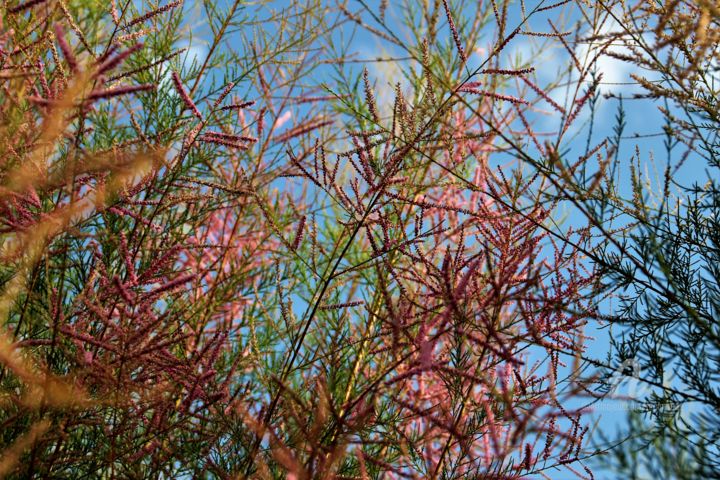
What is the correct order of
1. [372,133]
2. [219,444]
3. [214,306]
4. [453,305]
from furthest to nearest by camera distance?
[214,306] → [219,444] → [372,133] → [453,305]

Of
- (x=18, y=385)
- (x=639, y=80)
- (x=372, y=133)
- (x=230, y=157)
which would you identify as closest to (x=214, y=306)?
(x=230, y=157)

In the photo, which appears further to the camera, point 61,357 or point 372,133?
point 61,357

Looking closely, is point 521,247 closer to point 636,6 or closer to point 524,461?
Answer: point 524,461

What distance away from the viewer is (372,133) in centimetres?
143

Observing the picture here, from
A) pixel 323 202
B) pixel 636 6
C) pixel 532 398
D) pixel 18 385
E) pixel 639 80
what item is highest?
pixel 323 202

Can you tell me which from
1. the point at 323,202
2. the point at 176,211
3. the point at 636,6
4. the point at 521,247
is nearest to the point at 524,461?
the point at 521,247

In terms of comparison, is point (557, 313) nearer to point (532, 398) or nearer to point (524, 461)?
point (532, 398)

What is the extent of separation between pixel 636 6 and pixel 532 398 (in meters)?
0.84

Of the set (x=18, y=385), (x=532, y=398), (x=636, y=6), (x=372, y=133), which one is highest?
(x=636, y=6)

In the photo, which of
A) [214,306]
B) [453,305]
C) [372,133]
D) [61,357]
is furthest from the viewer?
[214,306]

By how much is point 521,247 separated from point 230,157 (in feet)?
4.00

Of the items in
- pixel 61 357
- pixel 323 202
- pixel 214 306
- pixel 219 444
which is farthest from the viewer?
pixel 323 202

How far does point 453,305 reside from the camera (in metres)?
0.94

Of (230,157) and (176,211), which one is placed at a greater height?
(230,157)
